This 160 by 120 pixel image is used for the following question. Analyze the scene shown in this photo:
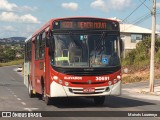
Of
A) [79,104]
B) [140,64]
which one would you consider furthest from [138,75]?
[79,104]

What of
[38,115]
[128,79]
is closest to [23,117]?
[38,115]

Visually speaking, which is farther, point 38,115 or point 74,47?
point 74,47

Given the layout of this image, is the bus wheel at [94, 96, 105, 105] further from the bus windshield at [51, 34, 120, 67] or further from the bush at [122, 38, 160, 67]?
the bush at [122, 38, 160, 67]

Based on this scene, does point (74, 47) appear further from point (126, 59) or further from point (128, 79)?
point (126, 59)

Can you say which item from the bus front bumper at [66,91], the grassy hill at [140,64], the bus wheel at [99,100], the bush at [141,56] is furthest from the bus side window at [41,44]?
the bush at [141,56]

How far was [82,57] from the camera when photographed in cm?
→ 1641

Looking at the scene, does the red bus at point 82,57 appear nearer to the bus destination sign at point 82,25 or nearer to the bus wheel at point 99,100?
the bus destination sign at point 82,25

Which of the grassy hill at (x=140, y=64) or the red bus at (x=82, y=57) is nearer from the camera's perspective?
the red bus at (x=82, y=57)

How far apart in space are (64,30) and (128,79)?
115 ft

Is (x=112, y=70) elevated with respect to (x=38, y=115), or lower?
elevated

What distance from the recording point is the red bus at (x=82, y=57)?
16219mm

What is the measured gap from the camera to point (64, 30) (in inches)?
656

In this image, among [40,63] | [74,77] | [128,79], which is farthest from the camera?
[128,79]

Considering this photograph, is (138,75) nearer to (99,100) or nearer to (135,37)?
(99,100)
